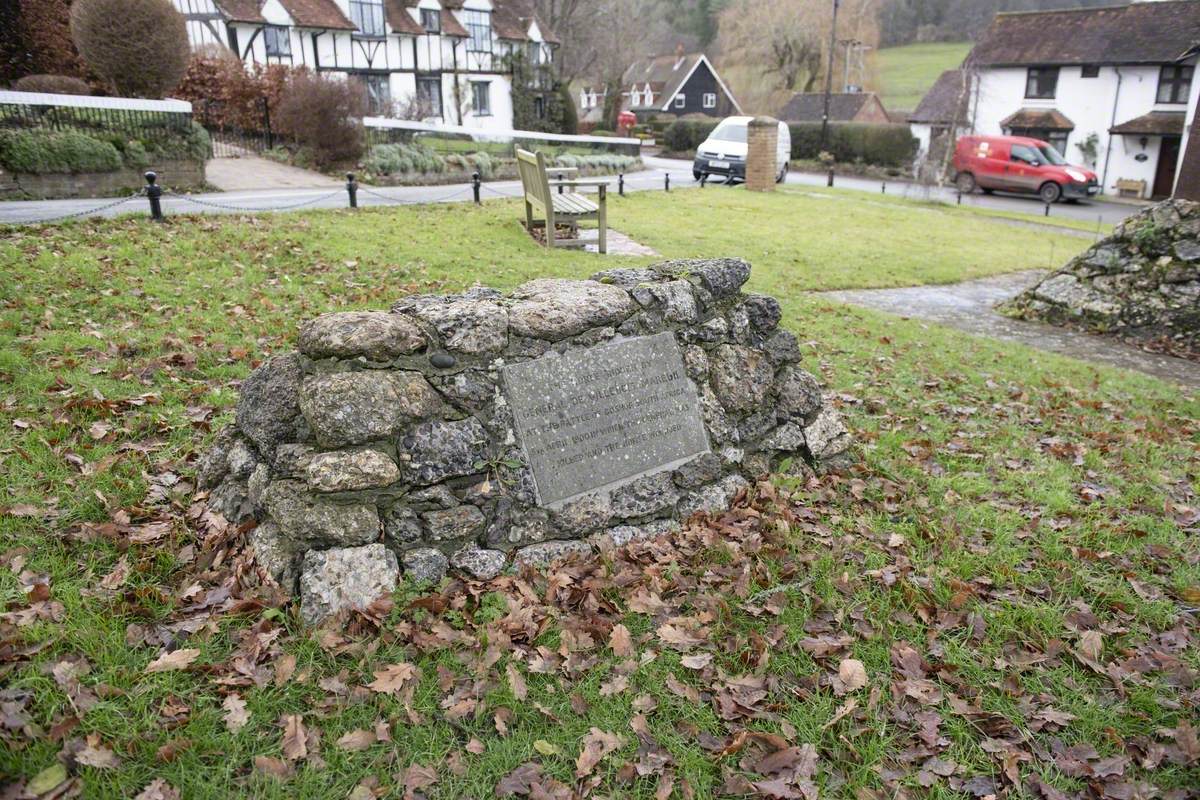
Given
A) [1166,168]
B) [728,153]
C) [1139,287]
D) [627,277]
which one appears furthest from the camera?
[1166,168]

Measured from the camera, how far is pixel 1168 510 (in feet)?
16.5

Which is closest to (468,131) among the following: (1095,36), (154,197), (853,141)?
(154,197)

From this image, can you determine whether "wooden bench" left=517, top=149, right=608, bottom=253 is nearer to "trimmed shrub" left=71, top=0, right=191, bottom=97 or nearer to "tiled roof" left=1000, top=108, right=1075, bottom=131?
"trimmed shrub" left=71, top=0, right=191, bottom=97

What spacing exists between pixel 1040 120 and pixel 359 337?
147 ft

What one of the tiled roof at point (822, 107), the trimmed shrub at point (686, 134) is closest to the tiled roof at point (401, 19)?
the trimmed shrub at point (686, 134)

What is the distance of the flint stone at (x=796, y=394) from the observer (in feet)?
17.3

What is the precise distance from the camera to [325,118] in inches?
795

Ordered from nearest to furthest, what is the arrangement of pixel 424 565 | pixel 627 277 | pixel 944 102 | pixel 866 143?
pixel 424 565 → pixel 627 277 → pixel 866 143 → pixel 944 102

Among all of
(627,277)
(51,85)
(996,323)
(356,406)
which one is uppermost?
(51,85)

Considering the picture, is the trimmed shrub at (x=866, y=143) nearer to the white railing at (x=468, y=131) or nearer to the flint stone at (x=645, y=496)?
the white railing at (x=468, y=131)

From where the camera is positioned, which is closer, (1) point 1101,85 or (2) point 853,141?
(1) point 1101,85

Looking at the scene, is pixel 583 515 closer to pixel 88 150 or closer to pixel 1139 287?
pixel 1139 287

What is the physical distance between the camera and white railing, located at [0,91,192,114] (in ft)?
46.4

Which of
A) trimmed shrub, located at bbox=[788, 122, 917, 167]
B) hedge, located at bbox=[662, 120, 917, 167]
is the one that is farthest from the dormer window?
trimmed shrub, located at bbox=[788, 122, 917, 167]
